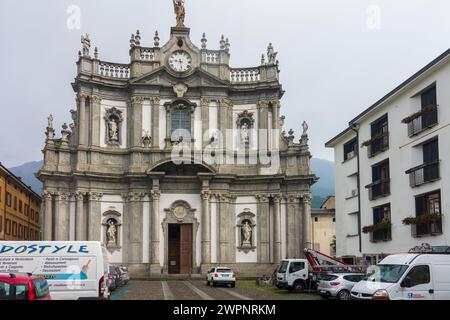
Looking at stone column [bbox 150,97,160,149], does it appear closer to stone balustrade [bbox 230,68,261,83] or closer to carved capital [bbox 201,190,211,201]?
carved capital [bbox 201,190,211,201]

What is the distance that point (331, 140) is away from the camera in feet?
141

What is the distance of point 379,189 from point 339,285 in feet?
33.8

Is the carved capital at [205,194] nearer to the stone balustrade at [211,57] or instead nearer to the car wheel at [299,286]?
the stone balustrade at [211,57]

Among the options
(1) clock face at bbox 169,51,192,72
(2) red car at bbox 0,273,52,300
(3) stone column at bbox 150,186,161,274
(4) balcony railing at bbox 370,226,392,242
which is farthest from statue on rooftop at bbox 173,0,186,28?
(2) red car at bbox 0,273,52,300

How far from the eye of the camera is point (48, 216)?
148ft

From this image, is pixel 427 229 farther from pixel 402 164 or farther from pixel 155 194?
pixel 155 194

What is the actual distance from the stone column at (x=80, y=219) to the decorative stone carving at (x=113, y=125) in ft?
16.9

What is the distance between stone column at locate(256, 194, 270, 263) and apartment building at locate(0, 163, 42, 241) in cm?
2327

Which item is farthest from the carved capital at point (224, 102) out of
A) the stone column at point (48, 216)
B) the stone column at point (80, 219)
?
the stone column at point (48, 216)

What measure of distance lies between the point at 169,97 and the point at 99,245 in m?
30.3

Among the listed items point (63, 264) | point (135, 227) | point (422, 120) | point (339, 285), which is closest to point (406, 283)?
point (339, 285)

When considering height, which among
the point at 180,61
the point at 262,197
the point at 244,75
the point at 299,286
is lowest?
the point at 299,286
